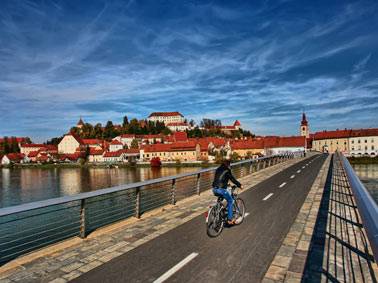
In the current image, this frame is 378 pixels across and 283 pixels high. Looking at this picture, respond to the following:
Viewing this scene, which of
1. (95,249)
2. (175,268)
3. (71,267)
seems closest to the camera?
(175,268)

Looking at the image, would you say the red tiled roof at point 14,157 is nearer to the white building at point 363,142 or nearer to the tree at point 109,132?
the tree at point 109,132

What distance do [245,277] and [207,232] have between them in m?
2.44

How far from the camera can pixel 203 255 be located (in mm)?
5926

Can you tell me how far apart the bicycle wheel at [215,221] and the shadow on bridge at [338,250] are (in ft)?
7.18

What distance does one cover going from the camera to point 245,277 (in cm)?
493

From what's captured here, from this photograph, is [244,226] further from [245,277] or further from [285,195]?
[285,195]

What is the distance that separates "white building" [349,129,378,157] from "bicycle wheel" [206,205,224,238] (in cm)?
11712

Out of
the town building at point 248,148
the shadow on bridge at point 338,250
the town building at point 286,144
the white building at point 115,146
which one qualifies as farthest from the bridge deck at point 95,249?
the white building at point 115,146

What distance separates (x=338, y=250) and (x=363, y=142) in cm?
12475

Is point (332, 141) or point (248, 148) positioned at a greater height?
point (332, 141)

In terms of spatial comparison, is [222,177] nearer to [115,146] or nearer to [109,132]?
[115,146]

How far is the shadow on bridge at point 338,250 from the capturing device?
16.1 ft

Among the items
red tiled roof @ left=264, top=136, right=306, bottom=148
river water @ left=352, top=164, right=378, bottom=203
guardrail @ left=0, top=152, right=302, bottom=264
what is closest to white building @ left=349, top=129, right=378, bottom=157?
red tiled roof @ left=264, top=136, right=306, bottom=148

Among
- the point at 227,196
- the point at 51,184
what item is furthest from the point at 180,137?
the point at 227,196
